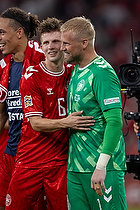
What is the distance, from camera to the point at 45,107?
3.33 metres

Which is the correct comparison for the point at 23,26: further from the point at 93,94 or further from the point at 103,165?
the point at 103,165

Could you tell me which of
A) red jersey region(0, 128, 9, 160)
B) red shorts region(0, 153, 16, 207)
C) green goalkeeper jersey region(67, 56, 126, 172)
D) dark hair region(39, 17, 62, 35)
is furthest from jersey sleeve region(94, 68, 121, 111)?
red jersey region(0, 128, 9, 160)

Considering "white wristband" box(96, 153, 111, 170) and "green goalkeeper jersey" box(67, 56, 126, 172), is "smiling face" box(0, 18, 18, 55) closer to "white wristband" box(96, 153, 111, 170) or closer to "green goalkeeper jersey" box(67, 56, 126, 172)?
"green goalkeeper jersey" box(67, 56, 126, 172)

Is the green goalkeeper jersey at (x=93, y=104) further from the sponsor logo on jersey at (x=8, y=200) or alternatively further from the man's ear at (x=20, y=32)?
the man's ear at (x=20, y=32)

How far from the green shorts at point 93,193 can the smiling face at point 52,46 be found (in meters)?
0.90

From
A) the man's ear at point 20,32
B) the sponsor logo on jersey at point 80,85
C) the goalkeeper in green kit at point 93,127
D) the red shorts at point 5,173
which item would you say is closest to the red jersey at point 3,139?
the red shorts at point 5,173

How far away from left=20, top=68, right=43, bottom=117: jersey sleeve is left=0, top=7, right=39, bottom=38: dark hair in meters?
0.71

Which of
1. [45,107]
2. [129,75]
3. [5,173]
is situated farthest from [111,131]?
[5,173]

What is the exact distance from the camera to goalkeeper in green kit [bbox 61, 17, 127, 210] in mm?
2814

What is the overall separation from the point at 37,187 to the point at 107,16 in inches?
216

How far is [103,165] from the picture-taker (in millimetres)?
2762

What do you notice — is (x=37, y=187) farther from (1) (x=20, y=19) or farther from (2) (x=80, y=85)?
(1) (x=20, y=19)

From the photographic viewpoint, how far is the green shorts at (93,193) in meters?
2.95

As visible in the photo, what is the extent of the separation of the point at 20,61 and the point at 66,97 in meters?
0.72
